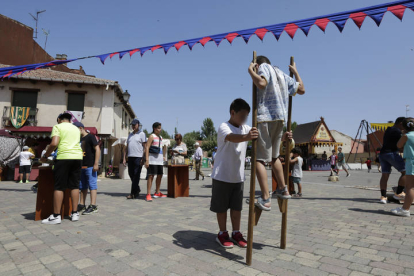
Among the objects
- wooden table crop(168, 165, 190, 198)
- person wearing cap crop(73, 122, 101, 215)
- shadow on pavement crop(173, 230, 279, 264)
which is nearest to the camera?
shadow on pavement crop(173, 230, 279, 264)

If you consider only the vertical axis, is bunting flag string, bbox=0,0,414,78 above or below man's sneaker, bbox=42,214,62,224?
above

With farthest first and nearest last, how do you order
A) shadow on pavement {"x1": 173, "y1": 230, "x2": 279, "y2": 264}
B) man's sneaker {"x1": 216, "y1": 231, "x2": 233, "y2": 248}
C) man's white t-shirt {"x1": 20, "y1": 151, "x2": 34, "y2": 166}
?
man's white t-shirt {"x1": 20, "y1": 151, "x2": 34, "y2": 166}, man's sneaker {"x1": 216, "y1": 231, "x2": 233, "y2": 248}, shadow on pavement {"x1": 173, "y1": 230, "x2": 279, "y2": 264}

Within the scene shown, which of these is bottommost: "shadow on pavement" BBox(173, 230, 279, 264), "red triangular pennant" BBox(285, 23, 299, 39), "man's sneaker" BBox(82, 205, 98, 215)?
"man's sneaker" BBox(82, 205, 98, 215)

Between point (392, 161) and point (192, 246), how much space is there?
5522 millimetres

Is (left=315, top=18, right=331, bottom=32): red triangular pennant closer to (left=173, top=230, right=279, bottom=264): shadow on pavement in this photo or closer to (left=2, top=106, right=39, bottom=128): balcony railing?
(left=173, top=230, right=279, bottom=264): shadow on pavement

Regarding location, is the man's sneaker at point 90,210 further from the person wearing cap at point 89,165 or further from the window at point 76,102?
the window at point 76,102

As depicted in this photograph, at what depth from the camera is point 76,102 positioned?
1925 cm

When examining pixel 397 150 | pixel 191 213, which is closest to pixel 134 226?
pixel 191 213

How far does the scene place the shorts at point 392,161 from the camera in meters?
5.88

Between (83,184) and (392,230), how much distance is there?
5.46 metres

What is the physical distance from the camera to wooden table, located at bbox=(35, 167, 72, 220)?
4312 mm

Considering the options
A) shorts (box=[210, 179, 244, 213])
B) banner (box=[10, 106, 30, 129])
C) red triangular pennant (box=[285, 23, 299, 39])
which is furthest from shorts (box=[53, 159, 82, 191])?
banner (box=[10, 106, 30, 129])

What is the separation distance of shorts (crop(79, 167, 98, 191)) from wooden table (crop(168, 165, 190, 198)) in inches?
90.0

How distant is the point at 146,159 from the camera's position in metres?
6.27
